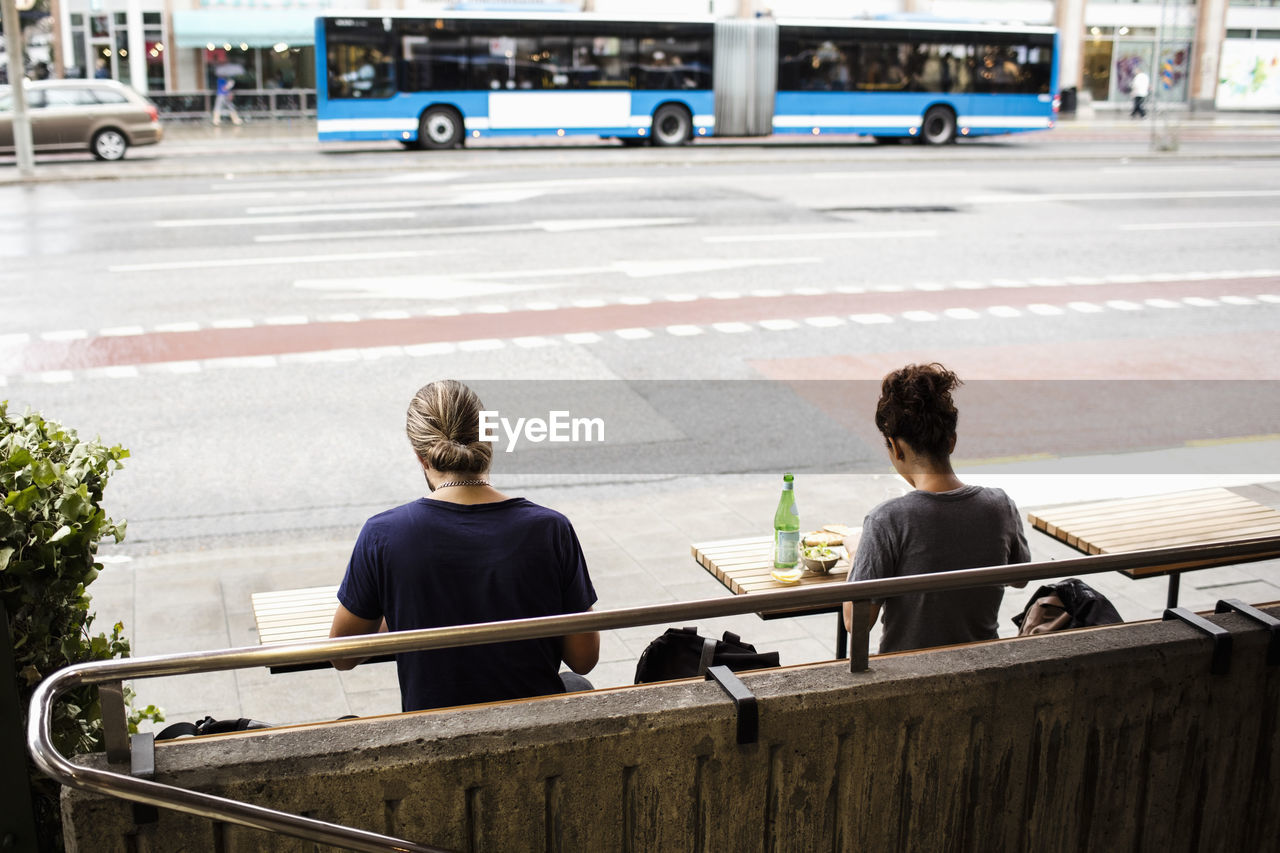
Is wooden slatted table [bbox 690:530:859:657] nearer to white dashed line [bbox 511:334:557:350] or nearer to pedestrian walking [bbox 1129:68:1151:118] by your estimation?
white dashed line [bbox 511:334:557:350]

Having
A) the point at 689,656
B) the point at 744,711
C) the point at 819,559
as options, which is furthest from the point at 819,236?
the point at 744,711

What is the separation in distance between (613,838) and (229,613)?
3784mm

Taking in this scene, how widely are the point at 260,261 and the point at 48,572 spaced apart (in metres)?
12.7

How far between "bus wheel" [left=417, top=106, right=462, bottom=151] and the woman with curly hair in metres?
26.4

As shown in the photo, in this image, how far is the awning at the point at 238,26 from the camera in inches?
1618

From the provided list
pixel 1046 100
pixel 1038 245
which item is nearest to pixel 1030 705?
pixel 1038 245

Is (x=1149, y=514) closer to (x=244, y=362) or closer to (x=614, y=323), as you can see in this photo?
(x=614, y=323)

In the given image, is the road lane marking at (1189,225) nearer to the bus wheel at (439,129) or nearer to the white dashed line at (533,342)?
the white dashed line at (533,342)

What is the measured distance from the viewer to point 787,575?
488 centimetres

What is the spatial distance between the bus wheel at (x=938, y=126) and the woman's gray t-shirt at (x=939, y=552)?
29.7m

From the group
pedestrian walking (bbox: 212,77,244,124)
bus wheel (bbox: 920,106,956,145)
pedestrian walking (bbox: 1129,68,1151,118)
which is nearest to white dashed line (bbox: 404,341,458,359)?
bus wheel (bbox: 920,106,956,145)

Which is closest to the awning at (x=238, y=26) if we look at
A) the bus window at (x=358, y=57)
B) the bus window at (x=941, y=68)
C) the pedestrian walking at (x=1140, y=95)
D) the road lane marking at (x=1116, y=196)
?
the bus window at (x=358, y=57)

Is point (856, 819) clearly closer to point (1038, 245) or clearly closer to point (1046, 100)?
point (1038, 245)

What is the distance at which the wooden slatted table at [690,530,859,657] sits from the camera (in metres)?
4.85
